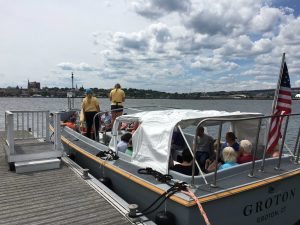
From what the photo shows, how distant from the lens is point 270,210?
5.06m

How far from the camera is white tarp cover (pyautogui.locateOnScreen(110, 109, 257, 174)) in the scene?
5.20 m

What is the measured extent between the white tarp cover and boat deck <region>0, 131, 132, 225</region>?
3.29 ft

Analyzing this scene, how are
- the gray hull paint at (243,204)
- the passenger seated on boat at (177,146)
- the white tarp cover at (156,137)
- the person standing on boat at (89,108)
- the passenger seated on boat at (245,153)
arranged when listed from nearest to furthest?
the gray hull paint at (243,204) < the white tarp cover at (156,137) < the passenger seated on boat at (245,153) < the passenger seated on boat at (177,146) < the person standing on boat at (89,108)

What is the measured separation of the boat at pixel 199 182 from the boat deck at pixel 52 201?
526mm

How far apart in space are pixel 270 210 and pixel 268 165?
87cm

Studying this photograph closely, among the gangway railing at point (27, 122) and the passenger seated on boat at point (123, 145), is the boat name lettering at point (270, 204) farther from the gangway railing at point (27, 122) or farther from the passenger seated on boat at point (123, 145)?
the gangway railing at point (27, 122)

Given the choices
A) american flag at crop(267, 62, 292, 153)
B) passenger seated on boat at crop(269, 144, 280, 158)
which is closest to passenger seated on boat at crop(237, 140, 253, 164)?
american flag at crop(267, 62, 292, 153)

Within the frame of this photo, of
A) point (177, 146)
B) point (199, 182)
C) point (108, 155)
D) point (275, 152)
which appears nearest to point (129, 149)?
point (108, 155)

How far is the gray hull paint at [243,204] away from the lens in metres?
4.34

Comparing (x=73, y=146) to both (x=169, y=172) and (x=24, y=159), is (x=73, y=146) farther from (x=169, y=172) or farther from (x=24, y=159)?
(x=169, y=172)

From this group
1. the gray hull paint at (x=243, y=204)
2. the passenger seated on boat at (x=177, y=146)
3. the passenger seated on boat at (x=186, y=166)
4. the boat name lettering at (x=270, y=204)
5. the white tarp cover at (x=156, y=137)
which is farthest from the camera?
the passenger seated on boat at (x=177, y=146)

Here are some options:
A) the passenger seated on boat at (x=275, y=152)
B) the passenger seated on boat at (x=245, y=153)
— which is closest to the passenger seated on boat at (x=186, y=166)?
the passenger seated on boat at (x=245, y=153)

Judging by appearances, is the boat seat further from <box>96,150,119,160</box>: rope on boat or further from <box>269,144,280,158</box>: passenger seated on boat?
<box>269,144,280,158</box>: passenger seated on boat

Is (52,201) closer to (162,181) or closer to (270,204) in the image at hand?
(162,181)
